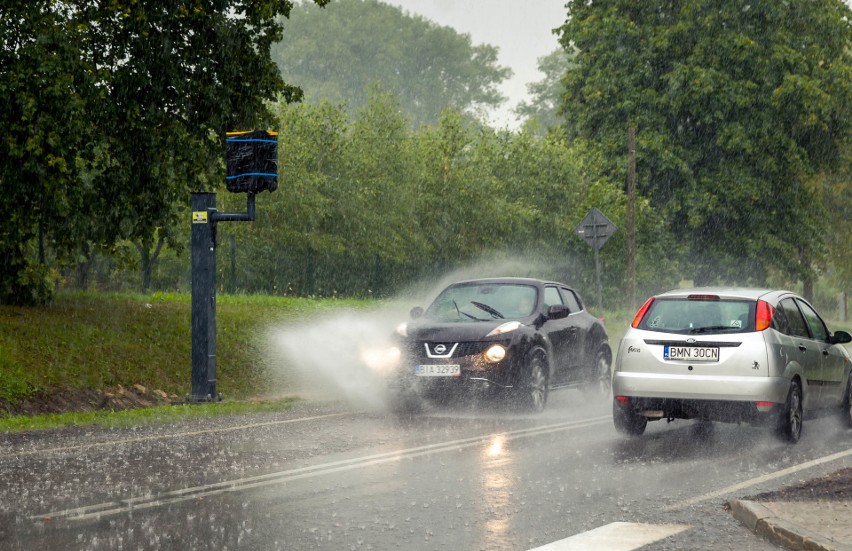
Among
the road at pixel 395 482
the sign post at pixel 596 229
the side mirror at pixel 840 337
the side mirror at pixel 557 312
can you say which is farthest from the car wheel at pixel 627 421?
the sign post at pixel 596 229

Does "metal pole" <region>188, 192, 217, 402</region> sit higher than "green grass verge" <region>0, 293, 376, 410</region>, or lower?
higher

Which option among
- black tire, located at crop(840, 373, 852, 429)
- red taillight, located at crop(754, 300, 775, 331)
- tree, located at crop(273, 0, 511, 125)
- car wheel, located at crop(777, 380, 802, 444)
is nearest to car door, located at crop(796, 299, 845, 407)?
black tire, located at crop(840, 373, 852, 429)

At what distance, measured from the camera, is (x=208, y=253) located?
1572 cm

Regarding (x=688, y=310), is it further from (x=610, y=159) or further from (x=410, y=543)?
(x=610, y=159)

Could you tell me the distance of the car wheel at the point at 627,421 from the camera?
38.9ft

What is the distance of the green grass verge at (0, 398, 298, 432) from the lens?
13070 millimetres

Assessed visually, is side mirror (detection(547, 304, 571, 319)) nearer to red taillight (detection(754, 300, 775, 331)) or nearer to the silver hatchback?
the silver hatchback

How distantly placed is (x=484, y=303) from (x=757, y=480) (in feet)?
20.8

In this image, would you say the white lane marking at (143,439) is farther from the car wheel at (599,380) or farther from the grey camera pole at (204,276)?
the car wheel at (599,380)

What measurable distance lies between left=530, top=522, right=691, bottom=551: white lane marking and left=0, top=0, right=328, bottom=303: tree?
11696 millimetres

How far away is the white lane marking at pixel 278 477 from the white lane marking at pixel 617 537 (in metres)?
2.80

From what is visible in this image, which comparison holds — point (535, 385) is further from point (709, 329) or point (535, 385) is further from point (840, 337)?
point (840, 337)

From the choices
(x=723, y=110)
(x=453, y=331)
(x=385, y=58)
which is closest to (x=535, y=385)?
(x=453, y=331)

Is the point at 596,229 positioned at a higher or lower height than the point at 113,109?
lower
